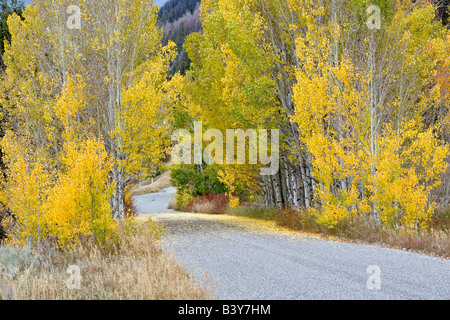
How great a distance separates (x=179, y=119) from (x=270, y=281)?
1616 centimetres

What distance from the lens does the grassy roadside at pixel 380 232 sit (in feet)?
25.7

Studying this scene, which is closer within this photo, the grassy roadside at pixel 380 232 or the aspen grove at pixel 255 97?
the grassy roadside at pixel 380 232

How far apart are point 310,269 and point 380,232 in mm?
3685

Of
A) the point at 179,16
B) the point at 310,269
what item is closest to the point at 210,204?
the point at 310,269

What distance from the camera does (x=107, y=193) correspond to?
8352mm

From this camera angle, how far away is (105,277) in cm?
604

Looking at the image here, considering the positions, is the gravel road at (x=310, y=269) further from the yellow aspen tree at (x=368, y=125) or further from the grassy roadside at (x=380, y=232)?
the yellow aspen tree at (x=368, y=125)

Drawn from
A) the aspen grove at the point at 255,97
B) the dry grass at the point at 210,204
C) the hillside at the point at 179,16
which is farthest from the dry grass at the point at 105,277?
the hillside at the point at 179,16

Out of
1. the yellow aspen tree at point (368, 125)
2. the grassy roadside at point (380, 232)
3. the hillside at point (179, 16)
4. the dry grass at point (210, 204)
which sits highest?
the hillside at point (179, 16)

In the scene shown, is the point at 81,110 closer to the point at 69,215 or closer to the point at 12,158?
the point at 12,158

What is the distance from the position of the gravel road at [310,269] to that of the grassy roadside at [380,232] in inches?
20.1

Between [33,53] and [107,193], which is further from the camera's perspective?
[33,53]

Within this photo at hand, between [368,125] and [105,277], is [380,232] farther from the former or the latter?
[105,277]

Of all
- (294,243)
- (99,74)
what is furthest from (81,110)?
(294,243)
